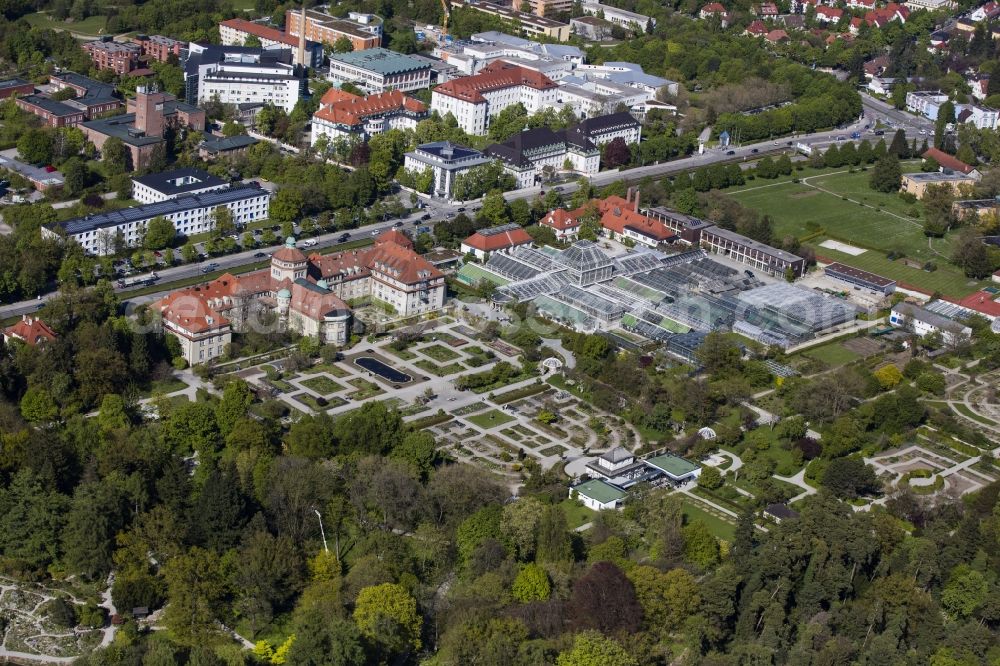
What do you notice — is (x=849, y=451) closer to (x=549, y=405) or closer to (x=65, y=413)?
(x=549, y=405)

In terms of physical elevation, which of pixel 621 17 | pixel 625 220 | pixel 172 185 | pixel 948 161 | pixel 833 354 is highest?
pixel 948 161

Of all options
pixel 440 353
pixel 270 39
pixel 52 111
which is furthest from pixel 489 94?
pixel 440 353

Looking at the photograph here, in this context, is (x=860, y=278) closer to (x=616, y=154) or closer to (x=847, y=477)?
(x=616, y=154)

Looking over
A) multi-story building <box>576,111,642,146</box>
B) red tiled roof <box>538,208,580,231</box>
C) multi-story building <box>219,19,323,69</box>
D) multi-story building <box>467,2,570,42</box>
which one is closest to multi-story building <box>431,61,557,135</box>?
multi-story building <box>576,111,642,146</box>

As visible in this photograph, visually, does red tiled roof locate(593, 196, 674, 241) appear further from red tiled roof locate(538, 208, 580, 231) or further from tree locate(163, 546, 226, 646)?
tree locate(163, 546, 226, 646)

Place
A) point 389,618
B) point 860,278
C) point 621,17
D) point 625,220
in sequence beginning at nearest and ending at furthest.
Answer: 1. point 389,618
2. point 860,278
3. point 625,220
4. point 621,17

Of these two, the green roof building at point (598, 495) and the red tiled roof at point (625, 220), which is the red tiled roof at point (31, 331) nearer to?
the green roof building at point (598, 495)
